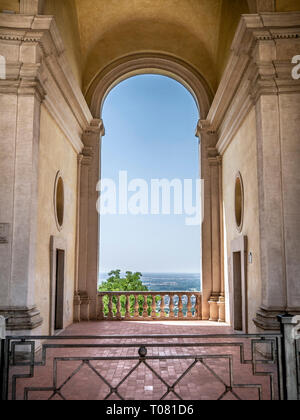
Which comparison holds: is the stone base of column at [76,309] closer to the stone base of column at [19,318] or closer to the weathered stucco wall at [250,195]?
the weathered stucco wall at [250,195]

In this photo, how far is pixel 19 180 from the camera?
24.0ft

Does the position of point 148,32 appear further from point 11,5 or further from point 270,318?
point 270,318

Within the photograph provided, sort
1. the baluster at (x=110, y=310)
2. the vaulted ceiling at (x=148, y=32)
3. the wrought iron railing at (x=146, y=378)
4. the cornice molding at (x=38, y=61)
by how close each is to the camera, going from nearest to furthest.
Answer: the wrought iron railing at (x=146, y=378) < the cornice molding at (x=38, y=61) < the vaulted ceiling at (x=148, y=32) < the baluster at (x=110, y=310)

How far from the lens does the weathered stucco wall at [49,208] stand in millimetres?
8320

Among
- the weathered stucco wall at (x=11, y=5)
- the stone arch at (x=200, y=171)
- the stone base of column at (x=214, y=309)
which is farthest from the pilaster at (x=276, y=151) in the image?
the stone arch at (x=200, y=171)

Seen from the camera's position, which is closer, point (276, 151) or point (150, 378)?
point (150, 378)

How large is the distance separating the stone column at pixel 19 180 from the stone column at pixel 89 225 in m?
4.93

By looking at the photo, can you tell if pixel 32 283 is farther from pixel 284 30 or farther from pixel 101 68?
pixel 101 68

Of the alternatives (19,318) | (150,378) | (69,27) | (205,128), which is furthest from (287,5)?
(19,318)

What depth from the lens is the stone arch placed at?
1239 centimetres

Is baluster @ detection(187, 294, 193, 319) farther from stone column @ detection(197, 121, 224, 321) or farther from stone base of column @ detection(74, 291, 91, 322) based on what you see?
stone base of column @ detection(74, 291, 91, 322)

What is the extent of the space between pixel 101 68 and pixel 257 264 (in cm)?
876

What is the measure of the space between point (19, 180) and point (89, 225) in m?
5.52

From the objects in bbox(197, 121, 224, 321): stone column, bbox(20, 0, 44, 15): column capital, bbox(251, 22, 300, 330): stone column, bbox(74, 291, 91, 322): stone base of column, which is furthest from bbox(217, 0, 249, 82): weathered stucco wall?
bbox(74, 291, 91, 322): stone base of column
